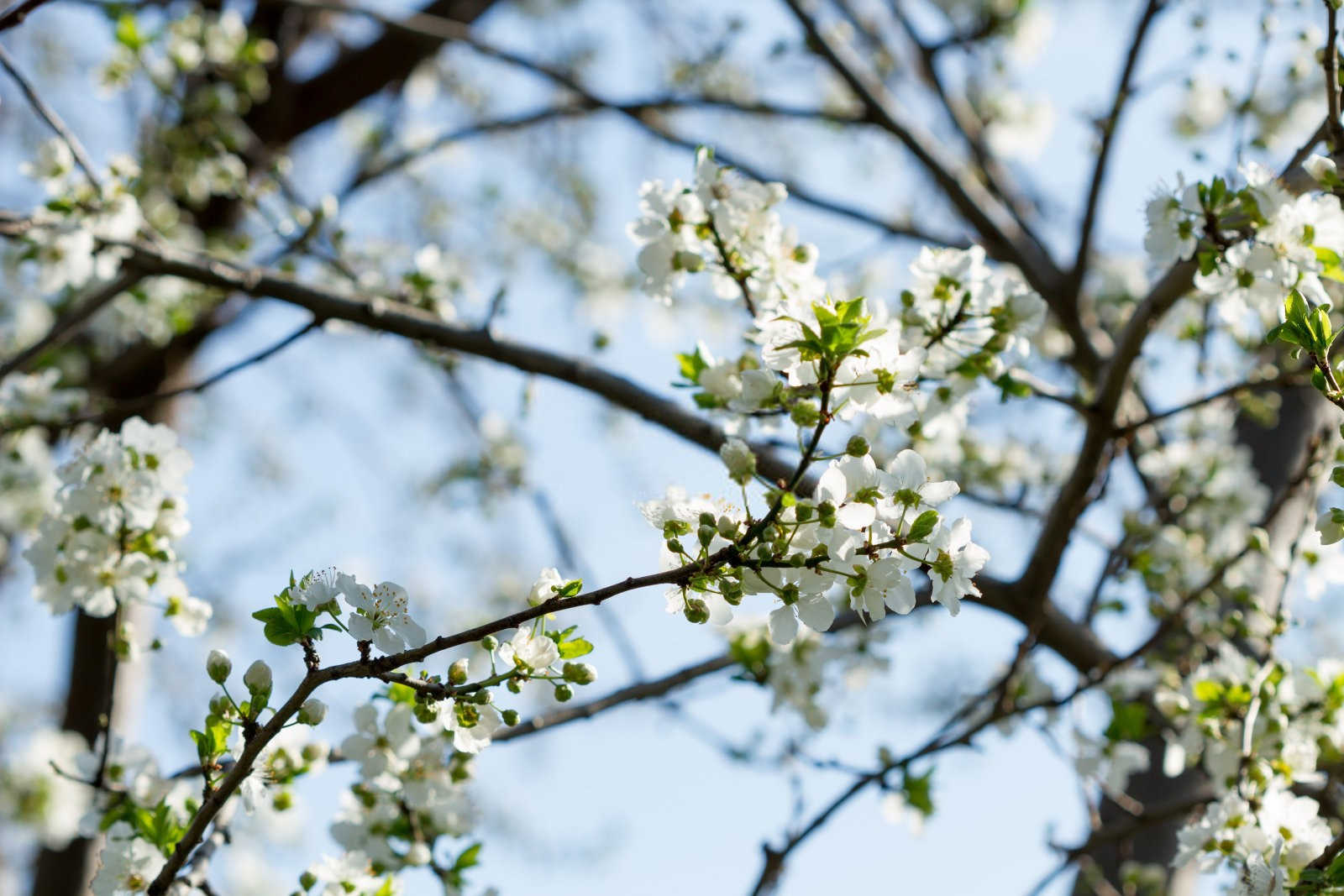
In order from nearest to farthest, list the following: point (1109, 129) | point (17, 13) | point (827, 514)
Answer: point (827, 514), point (17, 13), point (1109, 129)

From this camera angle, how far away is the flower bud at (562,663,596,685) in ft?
4.10

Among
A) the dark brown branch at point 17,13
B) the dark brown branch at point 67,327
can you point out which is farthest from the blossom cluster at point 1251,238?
the dark brown branch at point 67,327

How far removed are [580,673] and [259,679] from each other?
380 millimetres

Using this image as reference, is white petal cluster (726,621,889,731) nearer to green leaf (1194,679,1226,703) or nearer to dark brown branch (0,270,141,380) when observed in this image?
green leaf (1194,679,1226,703)

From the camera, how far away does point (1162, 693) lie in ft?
6.88

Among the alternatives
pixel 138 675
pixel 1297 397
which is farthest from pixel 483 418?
pixel 1297 397

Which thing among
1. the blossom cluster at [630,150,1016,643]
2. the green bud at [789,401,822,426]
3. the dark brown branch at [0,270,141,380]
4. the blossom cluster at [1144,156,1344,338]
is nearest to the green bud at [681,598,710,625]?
the blossom cluster at [630,150,1016,643]

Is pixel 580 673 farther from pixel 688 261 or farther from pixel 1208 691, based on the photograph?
pixel 1208 691

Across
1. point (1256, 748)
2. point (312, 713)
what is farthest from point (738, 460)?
point (1256, 748)

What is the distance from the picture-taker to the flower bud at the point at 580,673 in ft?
4.10

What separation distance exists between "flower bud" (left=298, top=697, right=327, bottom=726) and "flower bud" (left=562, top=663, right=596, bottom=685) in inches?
11.3

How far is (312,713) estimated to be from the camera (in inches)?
50.3

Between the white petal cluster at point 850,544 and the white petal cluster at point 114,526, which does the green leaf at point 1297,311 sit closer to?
the white petal cluster at point 850,544

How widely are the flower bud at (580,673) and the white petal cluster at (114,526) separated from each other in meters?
0.94
